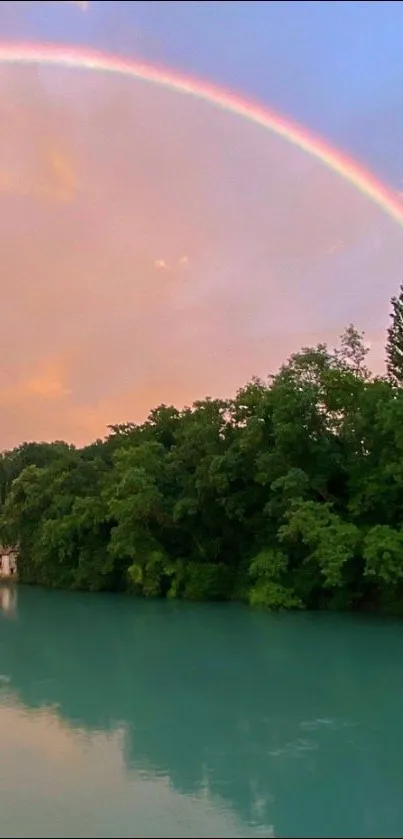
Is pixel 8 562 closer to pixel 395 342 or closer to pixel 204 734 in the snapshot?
pixel 395 342

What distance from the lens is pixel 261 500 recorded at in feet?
67.6

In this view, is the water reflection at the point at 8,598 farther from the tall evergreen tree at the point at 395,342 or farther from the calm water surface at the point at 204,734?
the tall evergreen tree at the point at 395,342

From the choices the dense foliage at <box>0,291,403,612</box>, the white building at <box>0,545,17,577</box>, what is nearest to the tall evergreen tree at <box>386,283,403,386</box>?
the dense foliage at <box>0,291,403,612</box>

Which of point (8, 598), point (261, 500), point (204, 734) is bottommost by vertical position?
point (204, 734)

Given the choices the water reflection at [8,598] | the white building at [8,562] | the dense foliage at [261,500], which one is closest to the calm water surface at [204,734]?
the dense foliage at [261,500]

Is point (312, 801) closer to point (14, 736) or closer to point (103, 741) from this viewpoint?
point (103, 741)

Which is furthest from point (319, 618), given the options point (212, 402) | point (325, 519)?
point (212, 402)

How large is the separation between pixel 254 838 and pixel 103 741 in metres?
2.99

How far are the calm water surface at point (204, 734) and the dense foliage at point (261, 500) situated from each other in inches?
103

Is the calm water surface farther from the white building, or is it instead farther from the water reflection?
the white building

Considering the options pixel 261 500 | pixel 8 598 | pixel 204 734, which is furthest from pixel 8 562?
pixel 204 734

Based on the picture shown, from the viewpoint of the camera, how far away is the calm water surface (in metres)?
5.61

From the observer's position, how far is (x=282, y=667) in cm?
1173

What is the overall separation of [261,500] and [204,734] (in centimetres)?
1280
